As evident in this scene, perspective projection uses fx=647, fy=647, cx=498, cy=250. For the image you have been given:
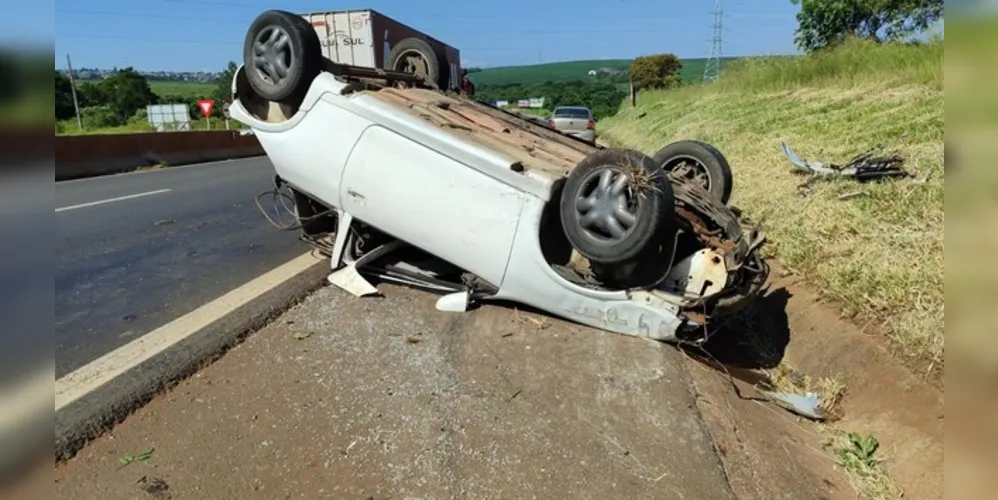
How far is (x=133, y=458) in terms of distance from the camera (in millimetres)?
2602

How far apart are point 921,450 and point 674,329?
1.29 meters

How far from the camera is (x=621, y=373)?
11.6 ft

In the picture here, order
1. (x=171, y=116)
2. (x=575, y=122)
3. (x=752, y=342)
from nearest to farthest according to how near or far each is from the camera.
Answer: (x=752, y=342) < (x=575, y=122) < (x=171, y=116)

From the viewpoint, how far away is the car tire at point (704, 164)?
5105mm

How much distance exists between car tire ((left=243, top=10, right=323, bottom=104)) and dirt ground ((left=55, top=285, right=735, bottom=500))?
179 cm

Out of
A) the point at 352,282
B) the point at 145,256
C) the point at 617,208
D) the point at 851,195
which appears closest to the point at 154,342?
the point at 352,282

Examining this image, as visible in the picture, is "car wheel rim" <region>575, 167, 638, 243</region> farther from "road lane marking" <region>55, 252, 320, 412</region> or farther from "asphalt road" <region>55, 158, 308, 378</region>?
"asphalt road" <region>55, 158, 308, 378</region>

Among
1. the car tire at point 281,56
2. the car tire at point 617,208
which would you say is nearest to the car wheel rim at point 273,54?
the car tire at point 281,56

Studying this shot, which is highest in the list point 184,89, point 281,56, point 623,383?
point 184,89

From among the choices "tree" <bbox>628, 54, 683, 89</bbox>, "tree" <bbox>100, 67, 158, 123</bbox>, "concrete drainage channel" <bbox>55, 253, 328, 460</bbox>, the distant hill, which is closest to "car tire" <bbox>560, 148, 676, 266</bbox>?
"concrete drainage channel" <bbox>55, 253, 328, 460</bbox>

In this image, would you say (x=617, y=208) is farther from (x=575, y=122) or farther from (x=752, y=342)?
(x=575, y=122)

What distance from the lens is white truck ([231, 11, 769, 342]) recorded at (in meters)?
3.73

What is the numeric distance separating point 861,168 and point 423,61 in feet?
14.5

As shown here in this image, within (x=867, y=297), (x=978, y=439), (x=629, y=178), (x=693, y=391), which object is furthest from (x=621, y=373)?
(x=978, y=439)
